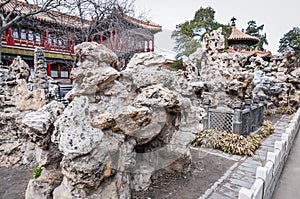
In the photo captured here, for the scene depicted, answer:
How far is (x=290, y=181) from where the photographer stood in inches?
152

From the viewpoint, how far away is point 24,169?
4.33 m

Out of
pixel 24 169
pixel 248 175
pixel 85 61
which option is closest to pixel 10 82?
pixel 24 169

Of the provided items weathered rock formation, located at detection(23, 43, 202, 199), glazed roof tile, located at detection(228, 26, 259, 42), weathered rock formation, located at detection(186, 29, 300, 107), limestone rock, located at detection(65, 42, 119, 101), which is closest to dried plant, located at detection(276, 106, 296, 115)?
weathered rock formation, located at detection(186, 29, 300, 107)

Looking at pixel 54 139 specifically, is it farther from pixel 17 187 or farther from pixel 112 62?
pixel 17 187

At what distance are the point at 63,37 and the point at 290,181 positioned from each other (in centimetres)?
971

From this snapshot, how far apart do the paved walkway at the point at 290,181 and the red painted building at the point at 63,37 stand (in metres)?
6.89

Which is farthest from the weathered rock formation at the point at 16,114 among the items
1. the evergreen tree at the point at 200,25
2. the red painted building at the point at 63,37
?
the evergreen tree at the point at 200,25

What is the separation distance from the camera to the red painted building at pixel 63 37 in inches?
329

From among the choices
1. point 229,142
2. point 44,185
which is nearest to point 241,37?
point 229,142

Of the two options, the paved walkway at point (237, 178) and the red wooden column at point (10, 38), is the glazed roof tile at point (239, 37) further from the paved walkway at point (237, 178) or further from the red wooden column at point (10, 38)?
the red wooden column at point (10, 38)

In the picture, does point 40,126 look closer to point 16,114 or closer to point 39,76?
point 16,114

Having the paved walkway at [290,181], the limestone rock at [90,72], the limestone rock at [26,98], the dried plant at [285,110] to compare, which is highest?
the limestone rock at [90,72]

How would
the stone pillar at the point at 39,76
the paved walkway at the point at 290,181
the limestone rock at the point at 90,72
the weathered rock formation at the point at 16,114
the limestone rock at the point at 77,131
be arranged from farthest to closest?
the stone pillar at the point at 39,76, the weathered rock formation at the point at 16,114, the paved walkway at the point at 290,181, the limestone rock at the point at 90,72, the limestone rock at the point at 77,131

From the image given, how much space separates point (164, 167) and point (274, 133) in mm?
5725
